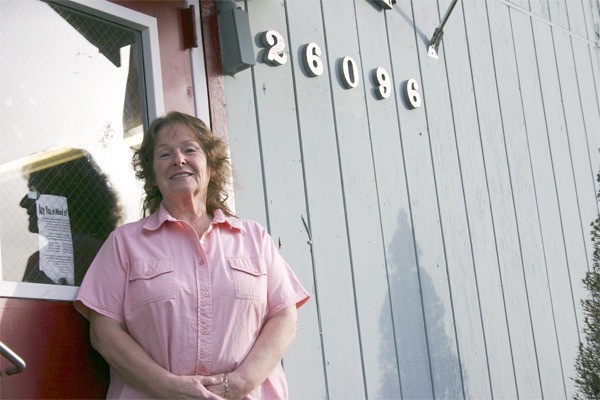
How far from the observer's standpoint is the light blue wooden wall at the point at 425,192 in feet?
11.2

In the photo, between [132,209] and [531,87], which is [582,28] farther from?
[132,209]

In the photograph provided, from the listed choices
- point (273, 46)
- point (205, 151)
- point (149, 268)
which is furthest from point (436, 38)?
point (149, 268)

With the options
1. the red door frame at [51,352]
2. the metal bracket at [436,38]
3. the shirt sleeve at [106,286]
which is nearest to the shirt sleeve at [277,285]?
the shirt sleeve at [106,286]

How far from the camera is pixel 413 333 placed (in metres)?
3.80

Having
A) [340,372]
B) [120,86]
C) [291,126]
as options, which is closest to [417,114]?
[291,126]

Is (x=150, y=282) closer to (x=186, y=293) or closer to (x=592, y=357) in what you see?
(x=186, y=293)

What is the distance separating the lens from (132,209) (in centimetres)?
295

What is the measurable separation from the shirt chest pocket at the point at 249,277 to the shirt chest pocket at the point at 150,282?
0.17m

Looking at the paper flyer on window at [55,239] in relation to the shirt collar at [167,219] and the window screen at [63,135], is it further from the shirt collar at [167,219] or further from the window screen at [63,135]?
the shirt collar at [167,219]

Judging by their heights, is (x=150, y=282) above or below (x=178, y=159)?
below

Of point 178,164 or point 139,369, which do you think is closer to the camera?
point 139,369

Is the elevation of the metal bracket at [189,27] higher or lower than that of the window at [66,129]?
higher

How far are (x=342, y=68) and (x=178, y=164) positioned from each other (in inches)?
49.4

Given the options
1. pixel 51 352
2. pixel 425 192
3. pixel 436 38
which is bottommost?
pixel 51 352
